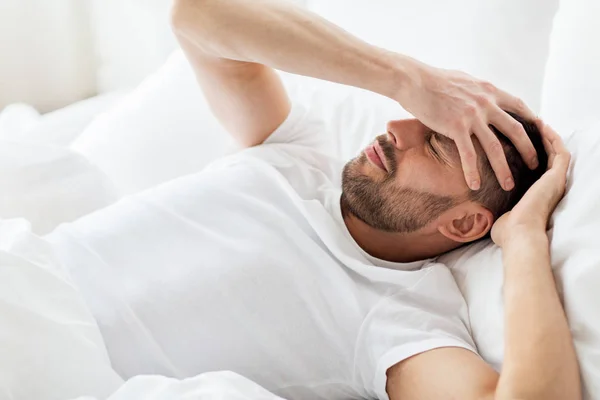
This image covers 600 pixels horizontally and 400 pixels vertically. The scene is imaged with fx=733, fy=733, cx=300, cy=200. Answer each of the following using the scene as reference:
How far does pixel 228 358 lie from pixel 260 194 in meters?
0.31

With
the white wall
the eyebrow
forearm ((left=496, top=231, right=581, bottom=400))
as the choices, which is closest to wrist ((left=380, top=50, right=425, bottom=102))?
the eyebrow

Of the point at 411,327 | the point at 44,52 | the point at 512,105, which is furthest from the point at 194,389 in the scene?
the point at 44,52

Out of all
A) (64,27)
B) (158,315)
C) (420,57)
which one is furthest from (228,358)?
(64,27)

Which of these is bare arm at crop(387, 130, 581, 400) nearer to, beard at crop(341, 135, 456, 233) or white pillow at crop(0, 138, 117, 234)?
beard at crop(341, 135, 456, 233)

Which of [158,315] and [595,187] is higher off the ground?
[595,187]

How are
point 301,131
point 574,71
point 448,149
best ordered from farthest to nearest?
point 301,131 < point 574,71 < point 448,149

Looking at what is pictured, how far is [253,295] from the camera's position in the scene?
118 cm

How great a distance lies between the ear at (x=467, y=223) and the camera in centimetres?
122

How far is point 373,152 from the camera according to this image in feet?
4.23

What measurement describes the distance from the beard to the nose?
2 centimetres

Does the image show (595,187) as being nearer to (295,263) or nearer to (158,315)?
(295,263)

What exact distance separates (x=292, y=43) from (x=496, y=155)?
382 millimetres

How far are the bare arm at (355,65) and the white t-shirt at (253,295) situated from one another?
0.76 feet

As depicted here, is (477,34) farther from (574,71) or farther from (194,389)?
(194,389)
